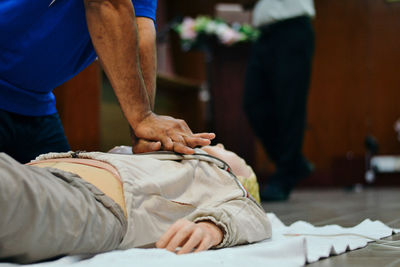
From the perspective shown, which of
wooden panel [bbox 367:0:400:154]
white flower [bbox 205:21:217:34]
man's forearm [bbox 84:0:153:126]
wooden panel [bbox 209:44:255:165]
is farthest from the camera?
wooden panel [bbox 367:0:400:154]

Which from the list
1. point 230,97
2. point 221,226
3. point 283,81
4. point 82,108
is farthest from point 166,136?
point 230,97

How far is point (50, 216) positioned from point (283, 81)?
288 centimetres

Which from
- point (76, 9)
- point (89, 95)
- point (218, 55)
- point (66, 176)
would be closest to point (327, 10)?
point (218, 55)

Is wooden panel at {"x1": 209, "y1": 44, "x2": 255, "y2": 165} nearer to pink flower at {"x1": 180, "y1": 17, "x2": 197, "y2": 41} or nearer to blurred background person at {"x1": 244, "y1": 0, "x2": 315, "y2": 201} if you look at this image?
pink flower at {"x1": 180, "y1": 17, "x2": 197, "y2": 41}

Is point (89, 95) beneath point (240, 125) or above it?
above

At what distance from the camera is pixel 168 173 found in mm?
1226

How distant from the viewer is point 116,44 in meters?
1.51

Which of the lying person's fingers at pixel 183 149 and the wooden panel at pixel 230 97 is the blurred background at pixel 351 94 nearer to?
the wooden panel at pixel 230 97

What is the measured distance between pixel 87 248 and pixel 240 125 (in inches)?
158

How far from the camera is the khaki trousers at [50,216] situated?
2.86ft

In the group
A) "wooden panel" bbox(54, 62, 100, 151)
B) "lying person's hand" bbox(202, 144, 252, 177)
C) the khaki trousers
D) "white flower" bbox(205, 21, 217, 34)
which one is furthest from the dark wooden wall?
the khaki trousers

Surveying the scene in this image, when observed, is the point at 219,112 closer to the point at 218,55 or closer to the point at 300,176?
the point at 218,55

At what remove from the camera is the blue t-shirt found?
1552mm

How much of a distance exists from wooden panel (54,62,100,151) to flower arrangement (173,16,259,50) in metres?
1.55
